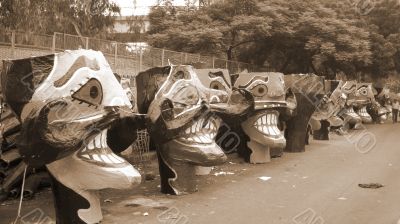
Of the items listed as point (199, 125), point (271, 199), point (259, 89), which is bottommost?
point (271, 199)

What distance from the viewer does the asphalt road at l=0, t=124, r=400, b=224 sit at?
657 cm

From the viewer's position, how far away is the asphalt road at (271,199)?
6574mm

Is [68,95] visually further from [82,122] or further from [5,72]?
[5,72]

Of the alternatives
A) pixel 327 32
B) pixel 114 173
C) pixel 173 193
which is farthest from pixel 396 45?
pixel 114 173

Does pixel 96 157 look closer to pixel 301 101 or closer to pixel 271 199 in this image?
pixel 271 199

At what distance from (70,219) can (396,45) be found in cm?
2423

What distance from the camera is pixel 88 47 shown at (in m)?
12.6

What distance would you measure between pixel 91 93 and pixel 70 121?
489 mm

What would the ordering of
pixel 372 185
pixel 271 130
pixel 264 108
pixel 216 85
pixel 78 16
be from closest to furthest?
pixel 372 185 < pixel 216 85 < pixel 264 108 < pixel 271 130 < pixel 78 16

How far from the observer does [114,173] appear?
5711 millimetres

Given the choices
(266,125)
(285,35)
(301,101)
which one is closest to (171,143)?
(266,125)

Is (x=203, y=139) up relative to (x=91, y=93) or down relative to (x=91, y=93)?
down

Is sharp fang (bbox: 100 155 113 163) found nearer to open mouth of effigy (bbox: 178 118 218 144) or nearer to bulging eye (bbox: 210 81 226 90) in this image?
open mouth of effigy (bbox: 178 118 218 144)

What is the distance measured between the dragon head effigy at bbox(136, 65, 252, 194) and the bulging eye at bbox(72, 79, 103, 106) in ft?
5.40
